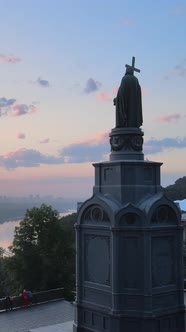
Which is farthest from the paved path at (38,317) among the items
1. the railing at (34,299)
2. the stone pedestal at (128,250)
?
the stone pedestal at (128,250)

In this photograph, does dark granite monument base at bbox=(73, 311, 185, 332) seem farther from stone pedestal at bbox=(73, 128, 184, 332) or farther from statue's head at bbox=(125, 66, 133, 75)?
statue's head at bbox=(125, 66, 133, 75)

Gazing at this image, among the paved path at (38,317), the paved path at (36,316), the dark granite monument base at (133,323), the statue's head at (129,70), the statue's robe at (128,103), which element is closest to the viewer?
the dark granite monument base at (133,323)

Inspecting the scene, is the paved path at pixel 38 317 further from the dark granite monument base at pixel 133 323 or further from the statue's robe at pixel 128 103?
the statue's robe at pixel 128 103

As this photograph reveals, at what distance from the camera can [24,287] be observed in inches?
1106

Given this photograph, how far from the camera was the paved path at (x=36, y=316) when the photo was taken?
17.7 m

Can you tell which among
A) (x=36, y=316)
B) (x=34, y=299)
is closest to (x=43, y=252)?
(x=34, y=299)

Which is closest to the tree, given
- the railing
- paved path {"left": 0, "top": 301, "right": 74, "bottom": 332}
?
the railing

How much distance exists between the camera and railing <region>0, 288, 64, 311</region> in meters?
20.3

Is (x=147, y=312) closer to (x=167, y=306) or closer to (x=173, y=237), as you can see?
(x=167, y=306)

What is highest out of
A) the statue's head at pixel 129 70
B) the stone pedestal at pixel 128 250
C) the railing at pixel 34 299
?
the statue's head at pixel 129 70

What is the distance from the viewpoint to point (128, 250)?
1254cm

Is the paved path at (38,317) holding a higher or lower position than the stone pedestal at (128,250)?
lower

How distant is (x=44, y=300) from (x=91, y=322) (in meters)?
9.15

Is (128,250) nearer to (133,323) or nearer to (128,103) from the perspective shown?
(133,323)
